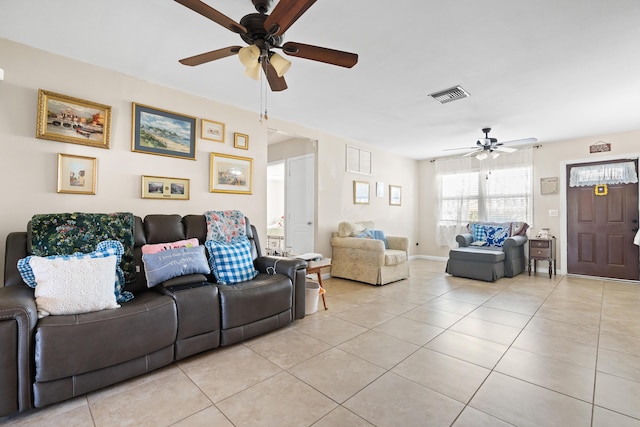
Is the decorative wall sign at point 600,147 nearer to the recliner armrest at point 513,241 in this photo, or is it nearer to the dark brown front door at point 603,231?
the dark brown front door at point 603,231

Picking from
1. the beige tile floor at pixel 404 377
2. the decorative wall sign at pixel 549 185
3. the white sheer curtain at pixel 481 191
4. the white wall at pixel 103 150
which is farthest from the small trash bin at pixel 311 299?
the decorative wall sign at pixel 549 185

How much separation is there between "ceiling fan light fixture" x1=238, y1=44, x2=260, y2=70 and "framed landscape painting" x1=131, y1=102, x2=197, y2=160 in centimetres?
170

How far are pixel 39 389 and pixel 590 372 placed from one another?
339 centimetres

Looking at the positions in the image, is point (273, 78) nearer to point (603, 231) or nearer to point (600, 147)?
point (600, 147)

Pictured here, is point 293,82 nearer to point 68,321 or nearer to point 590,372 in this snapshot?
point 68,321

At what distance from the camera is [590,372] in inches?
78.2

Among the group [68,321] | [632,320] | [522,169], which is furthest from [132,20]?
[522,169]

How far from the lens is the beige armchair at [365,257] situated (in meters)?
4.38

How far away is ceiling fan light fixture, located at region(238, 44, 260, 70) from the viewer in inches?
70.9

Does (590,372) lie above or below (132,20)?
below

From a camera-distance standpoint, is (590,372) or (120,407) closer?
(120,407)

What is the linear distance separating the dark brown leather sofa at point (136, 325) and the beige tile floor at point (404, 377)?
12 centimetres

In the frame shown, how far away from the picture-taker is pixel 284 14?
5.13ft

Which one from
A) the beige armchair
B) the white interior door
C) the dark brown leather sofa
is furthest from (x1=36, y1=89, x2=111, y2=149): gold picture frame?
the beige armchair
